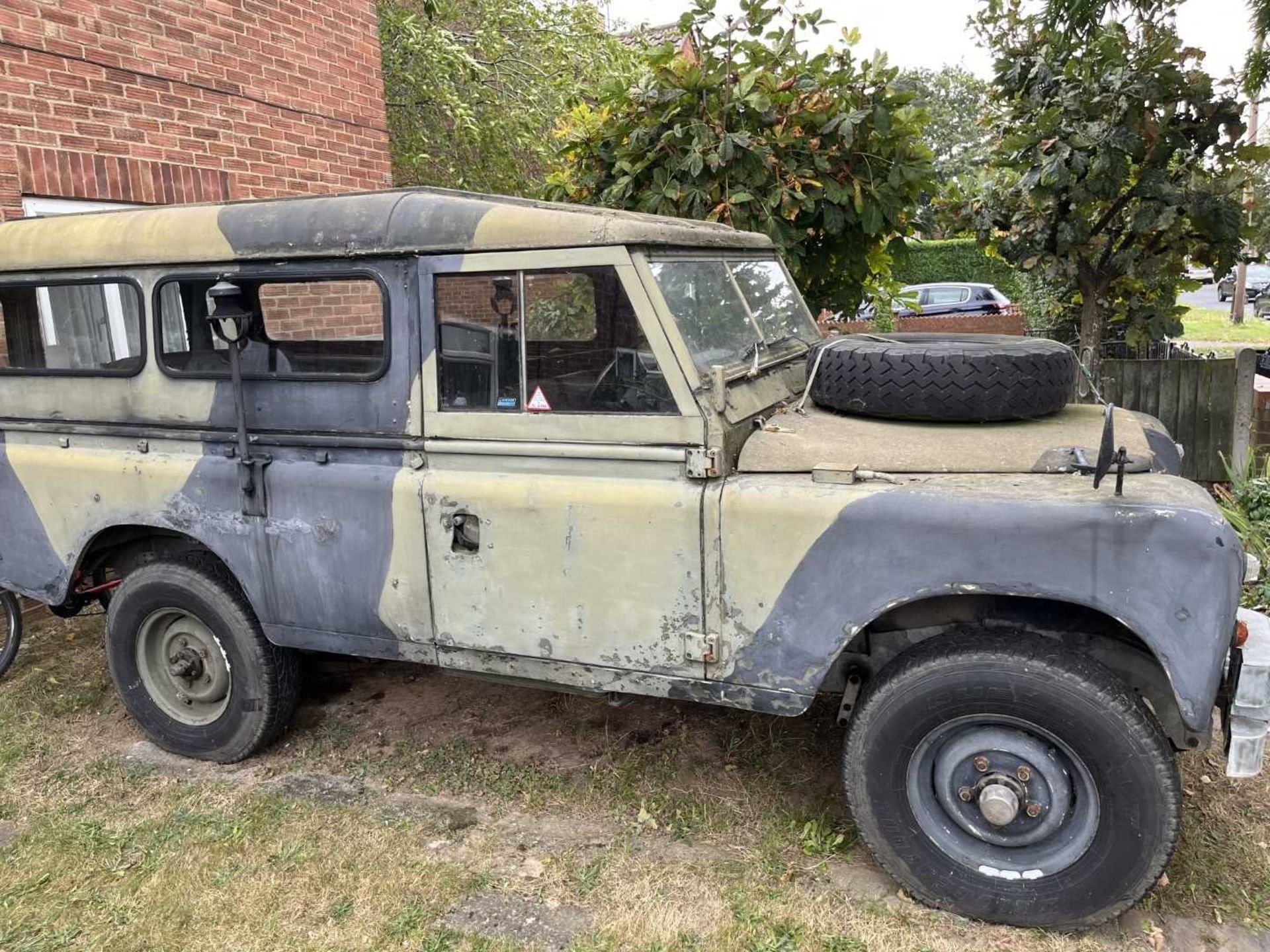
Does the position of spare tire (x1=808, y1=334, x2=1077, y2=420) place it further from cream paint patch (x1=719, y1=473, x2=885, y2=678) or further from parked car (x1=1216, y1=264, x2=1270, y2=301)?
parked car (x1=1216, y1=264, x2=1270, y2=301)

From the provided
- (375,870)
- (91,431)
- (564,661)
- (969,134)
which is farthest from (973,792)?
(969,134)

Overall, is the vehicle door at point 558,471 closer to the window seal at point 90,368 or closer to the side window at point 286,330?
the side window at point 286,330

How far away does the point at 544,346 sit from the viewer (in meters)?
3.16

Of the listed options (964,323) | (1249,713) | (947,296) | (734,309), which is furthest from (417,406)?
(947,296)

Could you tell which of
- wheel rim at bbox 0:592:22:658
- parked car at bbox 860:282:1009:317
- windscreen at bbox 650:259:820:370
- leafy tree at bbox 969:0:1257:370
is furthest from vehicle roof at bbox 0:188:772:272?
parked car at bbox 860:282:1009:317

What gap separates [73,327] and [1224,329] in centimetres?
2477

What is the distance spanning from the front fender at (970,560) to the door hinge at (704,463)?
0.24 feet

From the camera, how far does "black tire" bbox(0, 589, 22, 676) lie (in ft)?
15.8

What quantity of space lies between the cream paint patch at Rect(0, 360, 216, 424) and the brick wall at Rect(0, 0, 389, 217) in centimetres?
171

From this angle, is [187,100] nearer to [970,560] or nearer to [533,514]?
[533,514]

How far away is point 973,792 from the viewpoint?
286cm

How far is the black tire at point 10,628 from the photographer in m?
4.81

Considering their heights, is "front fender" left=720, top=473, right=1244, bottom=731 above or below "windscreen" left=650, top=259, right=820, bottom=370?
below

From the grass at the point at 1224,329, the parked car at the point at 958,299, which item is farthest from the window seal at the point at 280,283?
the grass at the point at 1224,329
